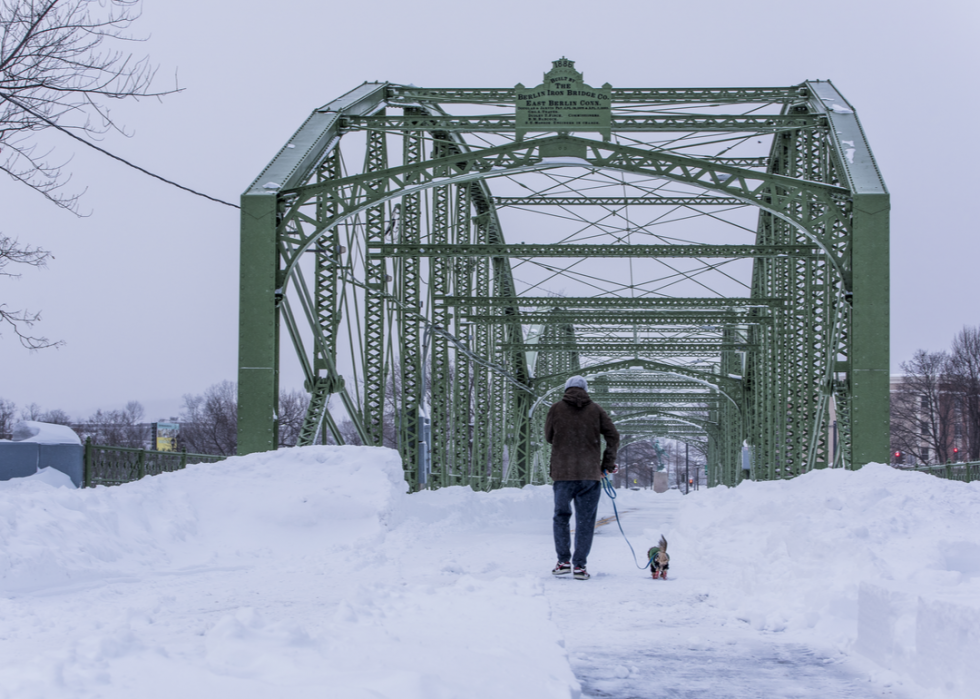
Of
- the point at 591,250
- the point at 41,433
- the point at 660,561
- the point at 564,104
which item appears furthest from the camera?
the point at 591,250

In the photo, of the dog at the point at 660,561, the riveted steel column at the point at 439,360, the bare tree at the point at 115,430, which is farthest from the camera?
the bare tree at the point at 115,430

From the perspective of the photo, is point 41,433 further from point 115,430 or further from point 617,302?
point 115,430

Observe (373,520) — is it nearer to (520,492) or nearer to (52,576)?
(52,576)

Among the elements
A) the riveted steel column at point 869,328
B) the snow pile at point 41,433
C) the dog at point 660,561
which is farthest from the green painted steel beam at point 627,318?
the dog at point 660,561

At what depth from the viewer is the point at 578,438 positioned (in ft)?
28.8

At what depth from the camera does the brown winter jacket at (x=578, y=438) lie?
8.70m

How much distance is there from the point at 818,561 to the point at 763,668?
2.77 meters

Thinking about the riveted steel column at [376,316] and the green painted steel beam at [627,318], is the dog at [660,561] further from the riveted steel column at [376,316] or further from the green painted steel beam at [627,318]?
the green painted steel beam at [627,318]

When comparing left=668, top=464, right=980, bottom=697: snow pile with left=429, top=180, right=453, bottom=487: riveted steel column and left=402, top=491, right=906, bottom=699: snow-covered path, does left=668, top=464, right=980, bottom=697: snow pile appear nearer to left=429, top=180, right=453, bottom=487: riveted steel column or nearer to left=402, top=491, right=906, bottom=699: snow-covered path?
left=402, top=491, right=906, bottom=699: snow-covered path

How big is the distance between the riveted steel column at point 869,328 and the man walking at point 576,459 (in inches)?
→ 316

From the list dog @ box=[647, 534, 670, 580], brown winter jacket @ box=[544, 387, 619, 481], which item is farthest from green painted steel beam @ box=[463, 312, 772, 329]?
dog @ box=[647, 534, 670, 580]

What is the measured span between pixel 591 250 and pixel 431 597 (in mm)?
15310

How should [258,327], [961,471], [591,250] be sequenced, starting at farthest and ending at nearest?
[591,250] < [961,471] < [258,327]

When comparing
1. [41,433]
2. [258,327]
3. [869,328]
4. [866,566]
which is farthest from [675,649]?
[869,328]
